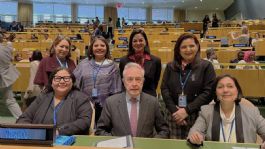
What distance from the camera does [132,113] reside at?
2740 millimetres

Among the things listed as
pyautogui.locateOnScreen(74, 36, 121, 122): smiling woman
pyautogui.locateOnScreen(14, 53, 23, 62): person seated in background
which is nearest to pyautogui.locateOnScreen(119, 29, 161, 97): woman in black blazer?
pyautogui.locateOnScreen(74, 36, 121, 122): smiling woman

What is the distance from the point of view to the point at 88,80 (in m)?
3.40

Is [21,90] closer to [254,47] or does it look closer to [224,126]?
[224,126]

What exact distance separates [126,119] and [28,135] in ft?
3.87

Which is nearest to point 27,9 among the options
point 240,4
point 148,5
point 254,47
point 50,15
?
point 50,15

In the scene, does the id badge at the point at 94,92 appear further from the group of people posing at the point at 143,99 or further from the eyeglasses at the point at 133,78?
the eyeglasses at the point at 133,78

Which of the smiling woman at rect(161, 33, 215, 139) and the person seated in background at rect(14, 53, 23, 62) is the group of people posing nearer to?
the smiling woman at rect(161, 33, 215, 139)

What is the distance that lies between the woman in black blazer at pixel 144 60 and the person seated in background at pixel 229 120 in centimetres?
98

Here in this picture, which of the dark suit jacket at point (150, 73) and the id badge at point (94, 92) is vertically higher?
the dark suit jacket at point (150, 73)

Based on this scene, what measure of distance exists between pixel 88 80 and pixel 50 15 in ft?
106

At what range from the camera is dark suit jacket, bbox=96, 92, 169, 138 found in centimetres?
270

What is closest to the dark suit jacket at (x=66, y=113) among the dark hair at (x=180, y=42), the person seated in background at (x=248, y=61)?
the dark hair at (x=180, y=42)

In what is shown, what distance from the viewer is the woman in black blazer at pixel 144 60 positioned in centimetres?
355

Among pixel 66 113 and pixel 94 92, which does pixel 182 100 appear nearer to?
pixel 94 92
